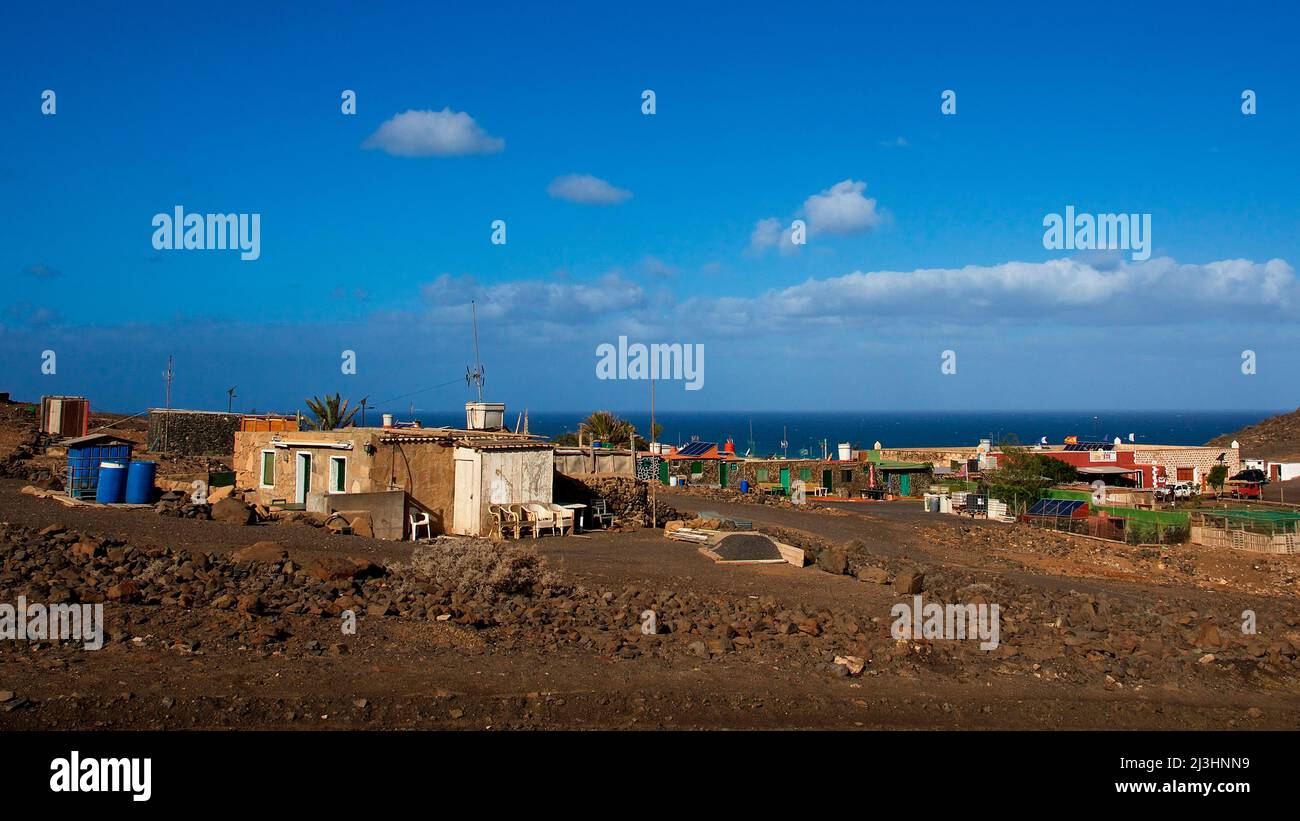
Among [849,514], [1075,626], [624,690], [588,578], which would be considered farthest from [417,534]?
[849,514]

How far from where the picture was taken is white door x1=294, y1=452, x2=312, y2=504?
942 inches

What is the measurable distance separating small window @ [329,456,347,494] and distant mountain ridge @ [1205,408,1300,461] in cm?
5501

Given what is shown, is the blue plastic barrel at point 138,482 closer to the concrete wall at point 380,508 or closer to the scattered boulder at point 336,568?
the concrete wall at point 380,508

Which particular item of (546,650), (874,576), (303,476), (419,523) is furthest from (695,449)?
(546,650)

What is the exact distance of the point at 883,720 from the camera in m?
10.3

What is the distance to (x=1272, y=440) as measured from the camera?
237 ft

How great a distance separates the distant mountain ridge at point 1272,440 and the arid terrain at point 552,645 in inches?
1970

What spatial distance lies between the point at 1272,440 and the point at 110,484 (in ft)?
257

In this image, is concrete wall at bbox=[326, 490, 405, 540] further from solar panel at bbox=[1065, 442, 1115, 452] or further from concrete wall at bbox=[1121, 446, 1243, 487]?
solar panel at bbox=[1065, 442, 1115, 452]

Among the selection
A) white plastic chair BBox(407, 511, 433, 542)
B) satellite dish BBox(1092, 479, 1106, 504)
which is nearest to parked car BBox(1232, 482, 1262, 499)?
satellite dish BBox(1092, 479, 1106, 504)

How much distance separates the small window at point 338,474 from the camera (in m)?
22.8

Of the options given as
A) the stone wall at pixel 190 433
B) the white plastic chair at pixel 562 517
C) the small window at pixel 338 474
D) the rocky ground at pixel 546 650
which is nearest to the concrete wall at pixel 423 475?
the small window at pixel 338 474
